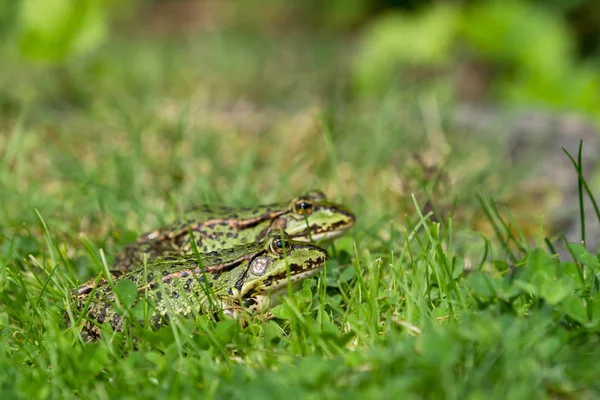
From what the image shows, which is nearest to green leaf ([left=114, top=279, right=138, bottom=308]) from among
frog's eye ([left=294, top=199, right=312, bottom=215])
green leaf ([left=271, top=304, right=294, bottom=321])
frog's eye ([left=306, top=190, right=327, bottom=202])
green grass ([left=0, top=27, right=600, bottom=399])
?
green grass ([left=0, top=27, right=600, bottom=399])

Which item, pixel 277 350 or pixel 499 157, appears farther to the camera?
pixel 499 157

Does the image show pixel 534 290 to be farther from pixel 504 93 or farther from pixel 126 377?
pixel 504 93

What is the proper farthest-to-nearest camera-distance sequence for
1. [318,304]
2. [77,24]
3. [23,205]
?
[77,24]
[23,205]
[318,304]

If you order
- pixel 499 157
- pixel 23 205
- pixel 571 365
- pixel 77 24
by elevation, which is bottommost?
pixel 499 157

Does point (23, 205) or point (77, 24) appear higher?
point (77, 24)

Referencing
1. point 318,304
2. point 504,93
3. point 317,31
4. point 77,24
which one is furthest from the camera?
point 317,31

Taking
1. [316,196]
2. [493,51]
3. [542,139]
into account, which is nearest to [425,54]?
[493,51]

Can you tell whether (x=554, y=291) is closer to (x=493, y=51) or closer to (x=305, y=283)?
(x=305, y=283)

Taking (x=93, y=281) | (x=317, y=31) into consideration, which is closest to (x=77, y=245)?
(x=93, y=281)

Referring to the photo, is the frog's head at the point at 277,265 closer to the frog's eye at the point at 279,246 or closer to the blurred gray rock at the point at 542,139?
the frog's eye at the point at 279,246
